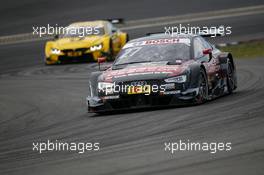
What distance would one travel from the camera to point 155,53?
14.2 m

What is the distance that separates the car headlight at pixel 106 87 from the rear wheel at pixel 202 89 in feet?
4.02

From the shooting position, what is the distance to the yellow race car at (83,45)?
25.4 m

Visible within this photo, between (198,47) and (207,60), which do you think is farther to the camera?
(198,47)

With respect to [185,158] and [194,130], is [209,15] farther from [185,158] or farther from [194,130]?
[185,158]

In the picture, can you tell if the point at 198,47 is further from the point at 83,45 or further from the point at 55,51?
the point at 55,51

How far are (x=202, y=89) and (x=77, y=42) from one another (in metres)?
12.4

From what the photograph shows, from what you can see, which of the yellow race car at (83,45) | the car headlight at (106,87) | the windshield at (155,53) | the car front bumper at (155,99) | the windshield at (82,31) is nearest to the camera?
the car front bumper at (155,99)

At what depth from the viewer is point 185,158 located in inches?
338

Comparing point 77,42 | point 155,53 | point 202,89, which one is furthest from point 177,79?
point 77,42

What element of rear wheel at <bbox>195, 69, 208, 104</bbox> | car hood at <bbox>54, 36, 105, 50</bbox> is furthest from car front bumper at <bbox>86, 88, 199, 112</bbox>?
car hood at <bbox>54, 36, 105, 50</bbox>

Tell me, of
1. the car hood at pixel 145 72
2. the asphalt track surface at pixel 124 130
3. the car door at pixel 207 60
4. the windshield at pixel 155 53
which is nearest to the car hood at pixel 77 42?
the asphalt track surface at pixel 124 130

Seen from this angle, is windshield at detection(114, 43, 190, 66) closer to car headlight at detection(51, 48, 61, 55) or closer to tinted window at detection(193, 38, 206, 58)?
tinted window at detection(193, 38, 206, 58)

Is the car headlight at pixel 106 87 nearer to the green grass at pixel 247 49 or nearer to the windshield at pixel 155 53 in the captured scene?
the windshield at pixel 155 53

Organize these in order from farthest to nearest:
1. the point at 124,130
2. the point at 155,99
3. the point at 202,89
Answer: the point at 202,89, the point at 155,99, the point at 124,130
